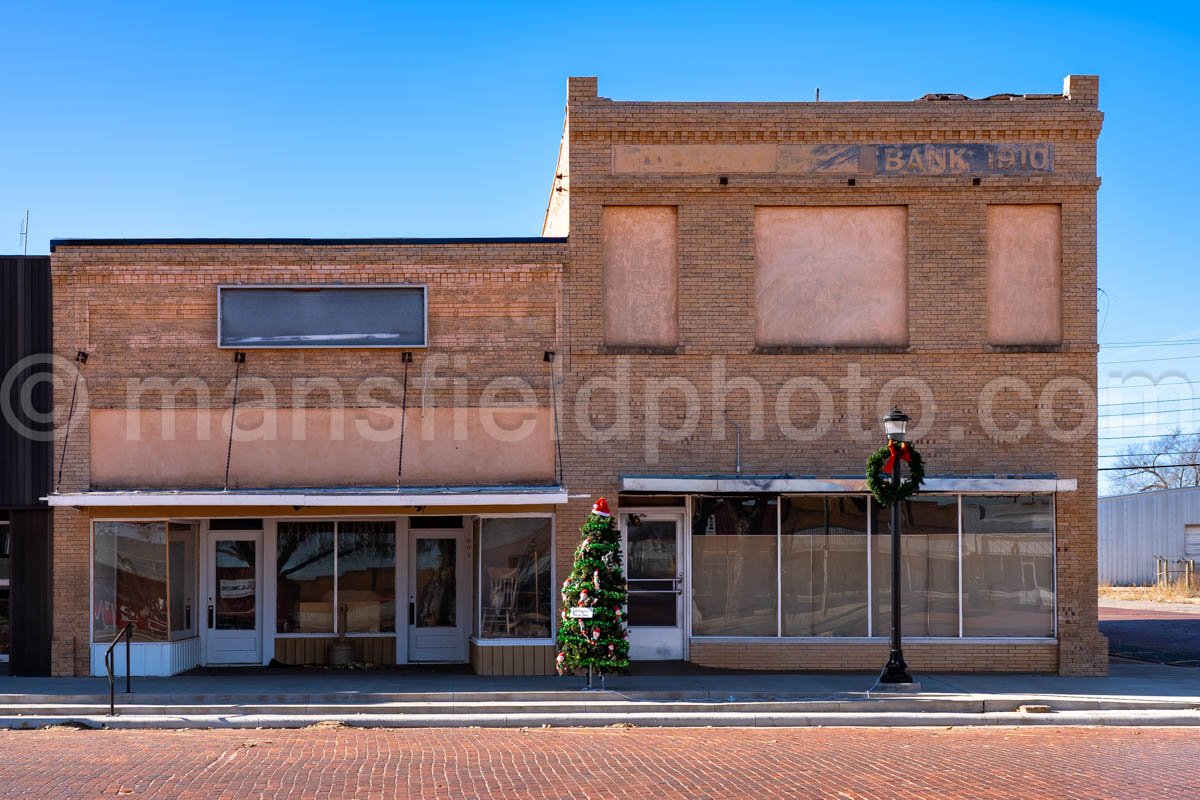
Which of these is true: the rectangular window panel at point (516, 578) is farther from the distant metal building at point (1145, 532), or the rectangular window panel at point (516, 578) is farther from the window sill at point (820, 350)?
the distant metal building at point (1145, 532)

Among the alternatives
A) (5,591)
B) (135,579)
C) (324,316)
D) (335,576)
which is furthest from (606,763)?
(5,591)

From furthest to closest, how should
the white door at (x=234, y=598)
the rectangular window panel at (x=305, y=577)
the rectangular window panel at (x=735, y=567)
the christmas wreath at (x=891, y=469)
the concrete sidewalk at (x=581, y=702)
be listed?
the rectangular window panel at (x=305, y=577)
the white door at (x=234, y=598)
the rectangular window panel at (x=735, y=567)
the christmas wreath at (x=891, y=469)
the concrete sidewalk at (x=581, y=702)

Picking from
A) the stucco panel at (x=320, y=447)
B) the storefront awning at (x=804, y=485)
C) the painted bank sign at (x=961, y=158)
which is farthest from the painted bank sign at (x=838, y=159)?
the storefront awning at (x=804, y=485)

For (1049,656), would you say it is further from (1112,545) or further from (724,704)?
(1112,545)

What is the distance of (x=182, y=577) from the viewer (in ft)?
63.8

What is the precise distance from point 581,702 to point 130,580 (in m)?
7.58

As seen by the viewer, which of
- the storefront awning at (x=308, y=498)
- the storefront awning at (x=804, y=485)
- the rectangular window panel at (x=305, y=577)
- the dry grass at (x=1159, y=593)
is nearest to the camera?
the storefront awning at (x=308, y=498)

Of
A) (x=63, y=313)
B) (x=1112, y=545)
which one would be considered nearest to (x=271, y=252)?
(x=63, y=313)

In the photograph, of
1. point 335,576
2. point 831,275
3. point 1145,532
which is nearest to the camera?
point 831,275

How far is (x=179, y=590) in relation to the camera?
762 inches

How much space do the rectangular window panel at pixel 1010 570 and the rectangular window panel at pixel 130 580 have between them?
1248cm

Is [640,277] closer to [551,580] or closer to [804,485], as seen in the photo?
[804,485]

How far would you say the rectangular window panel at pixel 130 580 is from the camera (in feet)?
61.1

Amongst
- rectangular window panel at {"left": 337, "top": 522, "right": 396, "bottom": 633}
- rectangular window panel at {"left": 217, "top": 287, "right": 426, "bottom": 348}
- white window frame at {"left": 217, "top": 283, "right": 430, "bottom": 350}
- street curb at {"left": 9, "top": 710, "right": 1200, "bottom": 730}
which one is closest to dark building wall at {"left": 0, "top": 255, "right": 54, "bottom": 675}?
white window frame at {"left": 217, "top": 283, "right": 430, "bottom": 350}
